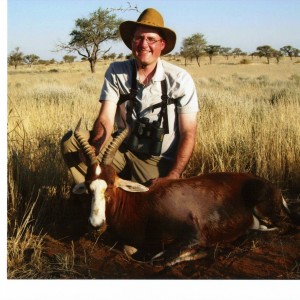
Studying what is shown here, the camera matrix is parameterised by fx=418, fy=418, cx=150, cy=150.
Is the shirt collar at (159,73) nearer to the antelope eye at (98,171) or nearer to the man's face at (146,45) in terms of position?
the man's face at (146,45)

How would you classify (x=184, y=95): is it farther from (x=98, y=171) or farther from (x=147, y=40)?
(x=98, y=171)

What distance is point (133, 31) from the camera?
499cm

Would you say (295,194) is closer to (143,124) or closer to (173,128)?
(173,128)

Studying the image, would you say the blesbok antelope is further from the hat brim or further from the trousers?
the hat brim

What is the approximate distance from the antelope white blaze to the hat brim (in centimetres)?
202

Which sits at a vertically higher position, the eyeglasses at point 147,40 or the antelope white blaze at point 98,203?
the eyeglasses at point 147,40

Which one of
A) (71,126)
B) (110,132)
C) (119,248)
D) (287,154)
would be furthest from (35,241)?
(287,154)

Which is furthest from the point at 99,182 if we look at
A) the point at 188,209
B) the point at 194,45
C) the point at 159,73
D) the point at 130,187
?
the point at 194,45

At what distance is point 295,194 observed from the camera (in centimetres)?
519

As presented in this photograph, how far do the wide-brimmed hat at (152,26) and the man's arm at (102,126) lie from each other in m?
0.89

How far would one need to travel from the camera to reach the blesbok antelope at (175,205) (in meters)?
3.80

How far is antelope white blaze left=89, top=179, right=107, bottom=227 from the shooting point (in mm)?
3498

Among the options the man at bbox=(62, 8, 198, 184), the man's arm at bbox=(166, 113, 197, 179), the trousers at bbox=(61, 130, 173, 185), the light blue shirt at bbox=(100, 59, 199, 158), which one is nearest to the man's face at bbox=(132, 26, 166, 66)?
the man at bbox=(62, 8, 198, 184)

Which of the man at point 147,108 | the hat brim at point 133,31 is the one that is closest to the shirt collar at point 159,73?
the man at point 147,108
